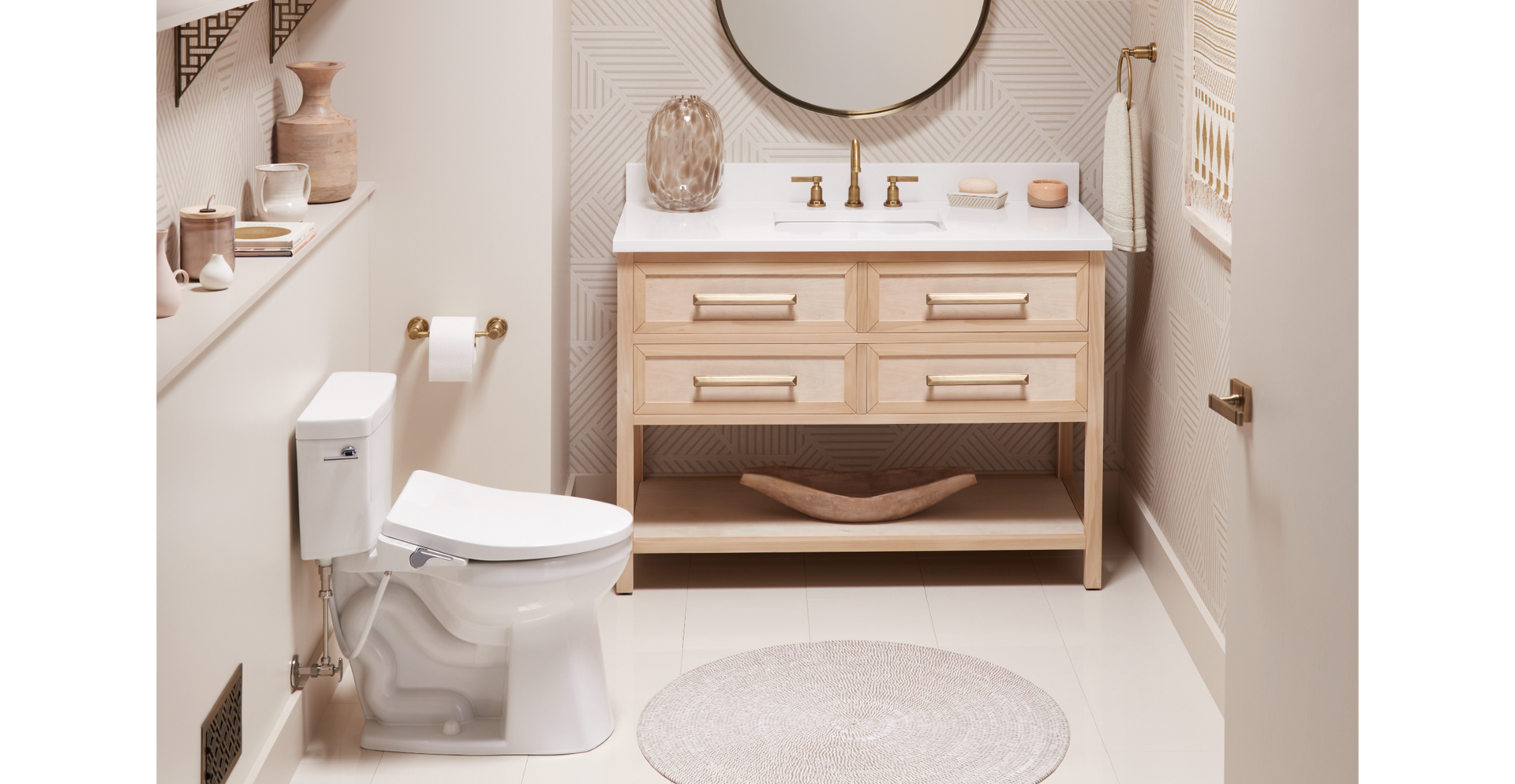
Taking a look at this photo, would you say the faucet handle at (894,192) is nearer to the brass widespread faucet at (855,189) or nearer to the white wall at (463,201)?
the brass widespread faucet at (855,189)

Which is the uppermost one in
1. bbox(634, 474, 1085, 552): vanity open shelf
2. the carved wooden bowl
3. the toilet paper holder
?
the toilet paper holder

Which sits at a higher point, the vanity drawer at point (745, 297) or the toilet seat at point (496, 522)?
the vanity drawer at point (745, 297)

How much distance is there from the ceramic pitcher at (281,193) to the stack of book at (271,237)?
0.02m

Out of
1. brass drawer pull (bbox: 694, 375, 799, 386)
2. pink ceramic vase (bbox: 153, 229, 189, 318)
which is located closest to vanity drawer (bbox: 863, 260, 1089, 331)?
brass drawer pull (bbox: 694, 375, 799, 386)

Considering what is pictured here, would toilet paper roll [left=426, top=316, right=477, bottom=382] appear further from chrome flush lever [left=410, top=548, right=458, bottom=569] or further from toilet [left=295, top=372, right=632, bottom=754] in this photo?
chrome flush lever [left=410, top=548, right=458, bottom=569]

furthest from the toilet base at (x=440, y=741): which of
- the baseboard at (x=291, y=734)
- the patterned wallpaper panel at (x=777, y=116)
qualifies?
the patterned wallpaper panel at (x=777, y=116)

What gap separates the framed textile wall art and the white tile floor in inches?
35.4

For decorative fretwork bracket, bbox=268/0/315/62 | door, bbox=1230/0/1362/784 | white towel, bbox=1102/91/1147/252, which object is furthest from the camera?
white towel, bbox=1102/91/1147/252

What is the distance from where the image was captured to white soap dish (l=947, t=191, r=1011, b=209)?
360cm

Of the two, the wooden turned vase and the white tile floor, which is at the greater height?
the wooden turned vase

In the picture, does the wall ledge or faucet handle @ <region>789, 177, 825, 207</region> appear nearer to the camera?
the wall ledge

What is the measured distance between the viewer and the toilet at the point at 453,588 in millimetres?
2488

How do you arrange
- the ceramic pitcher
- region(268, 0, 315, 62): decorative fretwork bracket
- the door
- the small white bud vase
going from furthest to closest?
region(268, 0, 315, 62): decorative fretwork bracket < the ceramic pitcher < the small white bud vase < the door

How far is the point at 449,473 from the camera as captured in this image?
3.39m
